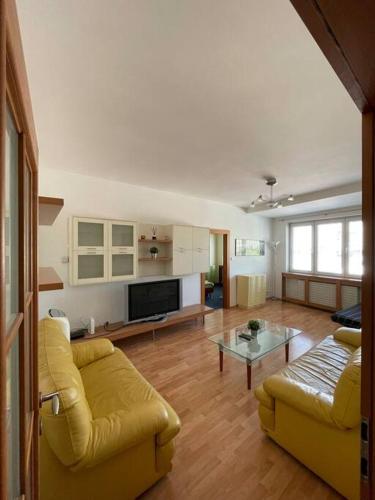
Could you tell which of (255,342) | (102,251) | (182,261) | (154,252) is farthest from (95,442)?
(182,261)

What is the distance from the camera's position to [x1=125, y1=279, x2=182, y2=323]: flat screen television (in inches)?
128

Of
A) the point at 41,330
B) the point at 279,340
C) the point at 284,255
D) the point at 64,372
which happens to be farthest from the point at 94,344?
the point at 284,255

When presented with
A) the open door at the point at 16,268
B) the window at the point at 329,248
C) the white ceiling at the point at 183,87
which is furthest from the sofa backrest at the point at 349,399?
the window at the point at 329,248

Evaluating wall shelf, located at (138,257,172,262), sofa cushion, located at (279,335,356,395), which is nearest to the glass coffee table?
sofa cushion, located at (279,335,356,395)

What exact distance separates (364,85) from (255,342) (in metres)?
2.62

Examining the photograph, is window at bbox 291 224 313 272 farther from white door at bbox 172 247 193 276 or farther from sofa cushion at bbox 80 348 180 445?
sofa cushion at bbox 80 348 180 445

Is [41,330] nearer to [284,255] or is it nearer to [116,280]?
[116,280]

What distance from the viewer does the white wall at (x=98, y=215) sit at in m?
2.93

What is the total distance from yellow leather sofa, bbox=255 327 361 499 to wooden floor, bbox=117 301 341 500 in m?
0.13

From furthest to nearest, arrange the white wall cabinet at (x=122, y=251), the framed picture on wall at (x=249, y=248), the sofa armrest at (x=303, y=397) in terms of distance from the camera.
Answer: the framed picture on wall at (x=249, y=248) < the white wall cabinet at (x=122, y=251) < the sofa armrest at (x=303, y=397)

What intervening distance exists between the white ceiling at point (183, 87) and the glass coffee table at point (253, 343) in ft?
7.15

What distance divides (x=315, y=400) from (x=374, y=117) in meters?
1.56

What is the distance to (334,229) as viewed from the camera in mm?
5148

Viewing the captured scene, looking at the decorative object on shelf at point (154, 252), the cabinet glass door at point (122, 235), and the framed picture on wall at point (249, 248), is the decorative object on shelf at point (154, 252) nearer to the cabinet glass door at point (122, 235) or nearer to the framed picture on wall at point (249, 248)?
the cabinet glass door at point (122, 235)
